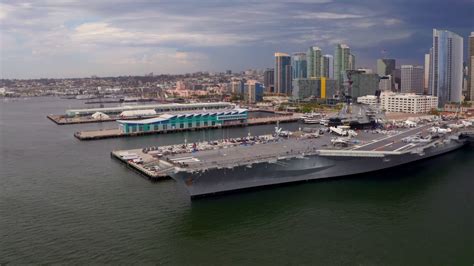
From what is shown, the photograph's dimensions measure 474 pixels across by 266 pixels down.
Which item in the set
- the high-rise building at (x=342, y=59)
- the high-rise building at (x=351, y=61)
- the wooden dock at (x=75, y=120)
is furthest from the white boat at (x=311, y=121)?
the high-rise building at (x=351, y=61)

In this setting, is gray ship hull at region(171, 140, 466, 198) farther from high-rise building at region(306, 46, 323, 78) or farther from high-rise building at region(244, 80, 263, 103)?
high-rise building at region(306, 46, 323, 78)

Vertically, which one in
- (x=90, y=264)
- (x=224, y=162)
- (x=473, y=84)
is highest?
(x=473, y=84)

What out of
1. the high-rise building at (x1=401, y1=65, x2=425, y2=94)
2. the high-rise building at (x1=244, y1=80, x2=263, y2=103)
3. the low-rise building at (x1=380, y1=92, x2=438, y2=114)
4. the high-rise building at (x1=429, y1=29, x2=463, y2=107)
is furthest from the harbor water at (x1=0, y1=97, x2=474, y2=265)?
the high-rise building at (x1=401, y1=65, x2=425, y2=94)

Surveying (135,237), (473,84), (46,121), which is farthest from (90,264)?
(473,84)

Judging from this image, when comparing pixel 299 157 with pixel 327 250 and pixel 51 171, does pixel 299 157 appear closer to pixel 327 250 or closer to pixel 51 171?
pixel 327 250

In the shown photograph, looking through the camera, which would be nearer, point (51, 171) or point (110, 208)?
point (110, 208)

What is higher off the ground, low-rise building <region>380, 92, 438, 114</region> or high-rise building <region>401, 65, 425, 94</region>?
high-rise building <region>401, 65, 425, 94</region>

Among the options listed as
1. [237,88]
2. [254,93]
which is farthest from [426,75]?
[237,88]
